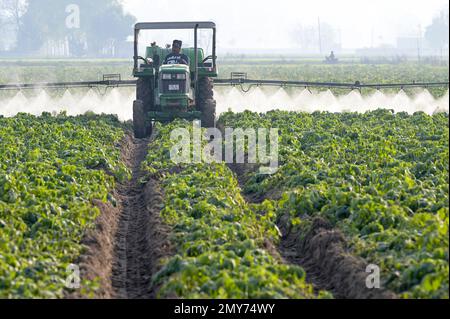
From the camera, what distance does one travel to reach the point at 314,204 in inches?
602

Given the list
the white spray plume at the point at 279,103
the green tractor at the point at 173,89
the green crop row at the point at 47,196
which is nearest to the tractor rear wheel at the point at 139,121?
the green tractor at the point at 173,89

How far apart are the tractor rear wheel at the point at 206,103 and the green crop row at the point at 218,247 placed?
8865mm

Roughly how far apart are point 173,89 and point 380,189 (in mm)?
12234

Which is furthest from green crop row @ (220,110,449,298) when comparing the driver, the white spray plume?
the white spray plume

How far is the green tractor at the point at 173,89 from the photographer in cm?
2680

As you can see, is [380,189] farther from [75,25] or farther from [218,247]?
[75,25]

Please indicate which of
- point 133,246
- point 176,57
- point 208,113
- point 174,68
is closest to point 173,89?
point 174,68

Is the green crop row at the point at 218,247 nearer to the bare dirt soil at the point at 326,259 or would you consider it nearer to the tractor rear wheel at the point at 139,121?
the bare dirt soil at the point at 326,259

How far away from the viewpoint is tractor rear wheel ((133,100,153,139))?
89.0 ft
